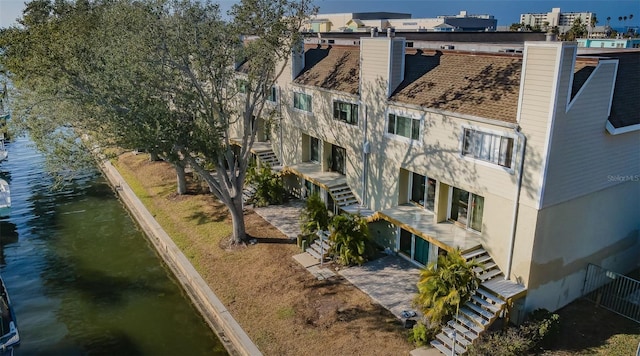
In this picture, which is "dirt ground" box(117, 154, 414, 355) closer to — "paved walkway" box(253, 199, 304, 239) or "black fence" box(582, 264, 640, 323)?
"paved walkway" box(253, 199, 304, 239)

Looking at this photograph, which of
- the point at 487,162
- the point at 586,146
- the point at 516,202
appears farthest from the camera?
the point at 487,162

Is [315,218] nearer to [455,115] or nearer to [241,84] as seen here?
[241,84]

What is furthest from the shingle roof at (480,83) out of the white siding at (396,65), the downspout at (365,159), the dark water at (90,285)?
the dark water at (90,285)

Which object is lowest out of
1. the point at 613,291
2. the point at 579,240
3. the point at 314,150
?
the point at 613,291

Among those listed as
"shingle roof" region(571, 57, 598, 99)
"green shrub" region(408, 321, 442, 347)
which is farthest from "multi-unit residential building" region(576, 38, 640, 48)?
"green shrub" region(408, 321, 442, 347)

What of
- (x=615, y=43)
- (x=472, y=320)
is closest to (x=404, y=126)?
(x=472, y=320)

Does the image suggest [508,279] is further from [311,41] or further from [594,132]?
[311,41]

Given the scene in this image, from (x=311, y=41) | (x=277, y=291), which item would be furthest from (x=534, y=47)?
(x=311, y=41)
